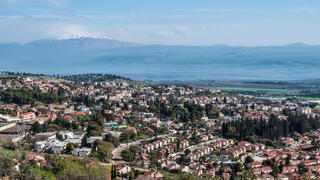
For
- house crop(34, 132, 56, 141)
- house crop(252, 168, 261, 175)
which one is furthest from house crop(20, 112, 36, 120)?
house crop(252, 168, 261, 175)

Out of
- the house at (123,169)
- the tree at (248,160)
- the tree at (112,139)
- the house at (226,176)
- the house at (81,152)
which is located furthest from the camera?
the tree at (112,139)

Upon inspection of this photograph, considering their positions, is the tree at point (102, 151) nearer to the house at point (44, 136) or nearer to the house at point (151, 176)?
the house at point (44, 136)

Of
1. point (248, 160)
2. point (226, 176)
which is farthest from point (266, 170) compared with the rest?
point (226, 176)

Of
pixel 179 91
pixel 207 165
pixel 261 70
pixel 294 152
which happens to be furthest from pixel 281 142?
pixel 261 70

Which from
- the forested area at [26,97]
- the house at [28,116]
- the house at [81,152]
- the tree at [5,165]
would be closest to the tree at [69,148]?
the house at [81,152]

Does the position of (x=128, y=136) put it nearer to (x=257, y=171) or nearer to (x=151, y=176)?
(x=151, y=176)

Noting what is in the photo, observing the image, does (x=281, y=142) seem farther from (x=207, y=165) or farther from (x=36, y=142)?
(x=36, y=142)

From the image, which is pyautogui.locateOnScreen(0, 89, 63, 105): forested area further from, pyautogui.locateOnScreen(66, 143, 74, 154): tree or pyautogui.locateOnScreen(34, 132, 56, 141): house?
pyautogui.locateOnScreen(66, 143, 74, 154): tree
